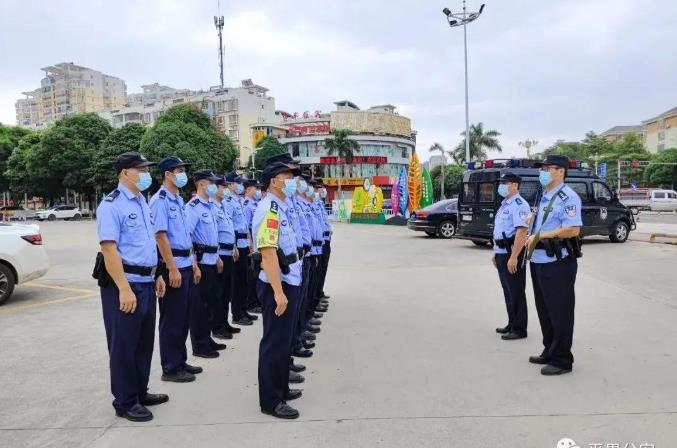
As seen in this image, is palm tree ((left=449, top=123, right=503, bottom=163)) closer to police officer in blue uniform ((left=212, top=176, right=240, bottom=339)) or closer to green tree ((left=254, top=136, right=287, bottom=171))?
green tree ((left=254, top=136, right=287, bottom=171))

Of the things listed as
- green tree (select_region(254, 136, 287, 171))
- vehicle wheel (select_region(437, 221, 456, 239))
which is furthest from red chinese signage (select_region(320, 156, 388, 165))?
vehicle wheel (select_region(437, 221, 456, 239))

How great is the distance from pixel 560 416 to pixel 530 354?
1.52m

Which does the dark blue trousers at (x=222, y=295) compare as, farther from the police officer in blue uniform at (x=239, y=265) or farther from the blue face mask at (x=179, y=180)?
the blue face mask at (x=179, y=180)

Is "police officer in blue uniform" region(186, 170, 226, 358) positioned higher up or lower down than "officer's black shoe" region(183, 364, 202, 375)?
higher up

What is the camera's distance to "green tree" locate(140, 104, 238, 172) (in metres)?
42.0

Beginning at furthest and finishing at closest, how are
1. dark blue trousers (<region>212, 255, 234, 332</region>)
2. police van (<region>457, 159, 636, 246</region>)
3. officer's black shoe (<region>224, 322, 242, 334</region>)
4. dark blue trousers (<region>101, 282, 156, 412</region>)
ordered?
police van (<region>457, 159, 636, 246</region>), officer's black shoe (<region>224, 322, 242, 334</region>), dark blue trousers (<region>212, 255, 234, 332</region>), dark blue trousers (<region>101, 282, 156, 412</region>)

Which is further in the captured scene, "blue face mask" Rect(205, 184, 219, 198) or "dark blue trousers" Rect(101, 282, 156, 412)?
"blue face mask" Rect(205, 184, 219, 198)

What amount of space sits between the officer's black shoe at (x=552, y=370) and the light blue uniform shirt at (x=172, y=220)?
10.3 feet

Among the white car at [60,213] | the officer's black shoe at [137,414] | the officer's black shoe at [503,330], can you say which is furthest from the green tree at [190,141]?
the officer's black shoe at [137,414]

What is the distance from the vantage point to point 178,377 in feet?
14.4

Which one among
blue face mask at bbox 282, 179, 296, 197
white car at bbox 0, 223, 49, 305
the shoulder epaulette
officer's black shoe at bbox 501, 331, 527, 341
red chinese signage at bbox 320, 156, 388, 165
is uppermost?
red chinese signage at bbox 320, 156, 388, 165

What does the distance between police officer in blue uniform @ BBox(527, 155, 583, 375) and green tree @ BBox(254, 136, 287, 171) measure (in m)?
53.3

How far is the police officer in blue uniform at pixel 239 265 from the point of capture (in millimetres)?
6457

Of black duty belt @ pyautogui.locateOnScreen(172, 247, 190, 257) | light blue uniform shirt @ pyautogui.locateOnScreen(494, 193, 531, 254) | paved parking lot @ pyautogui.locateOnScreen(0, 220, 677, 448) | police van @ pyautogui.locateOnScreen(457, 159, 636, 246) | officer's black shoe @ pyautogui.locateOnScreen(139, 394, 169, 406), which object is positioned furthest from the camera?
police van @ pyautogui.locateOnScreen(457, 159, 636, 246)
